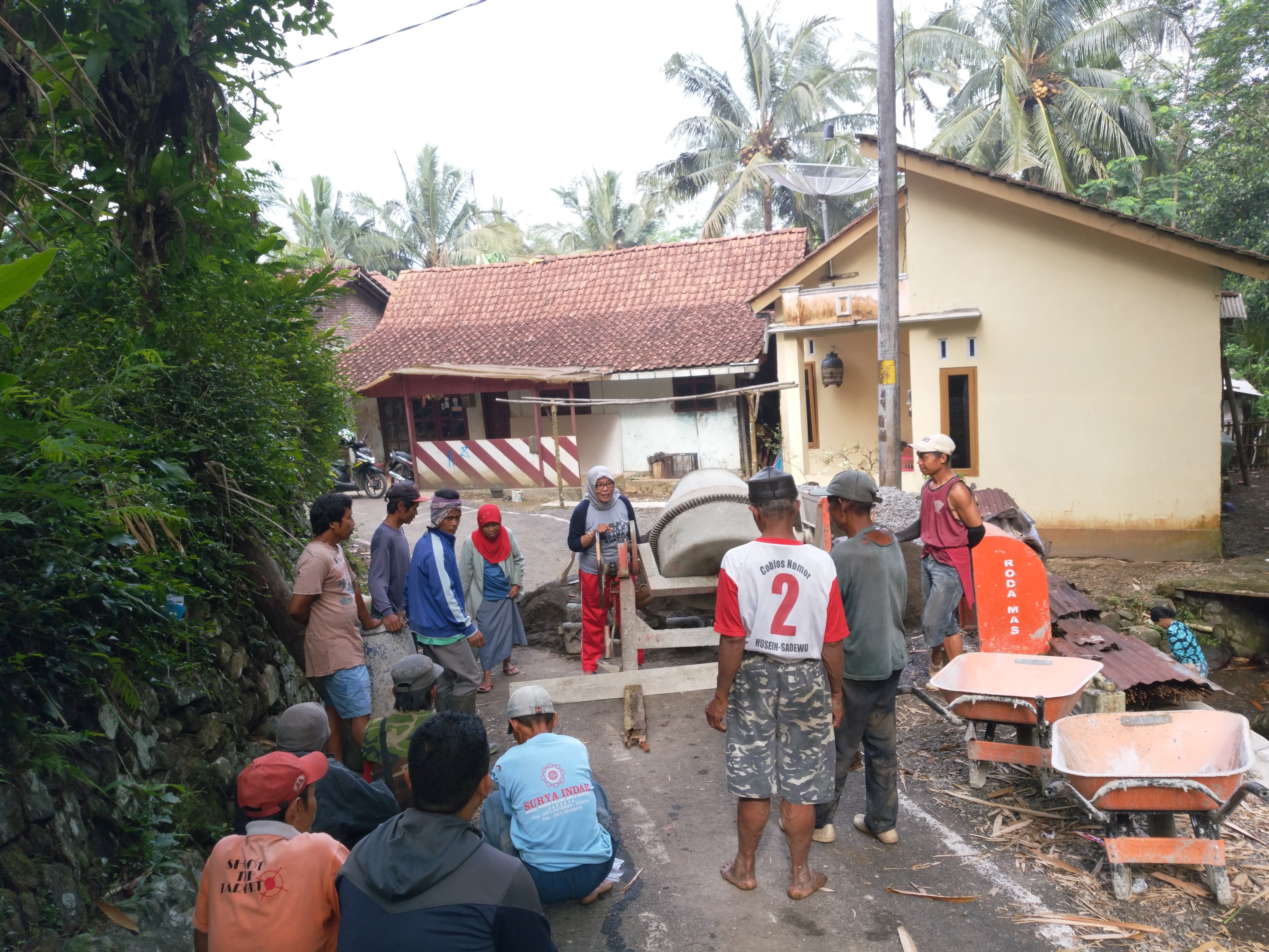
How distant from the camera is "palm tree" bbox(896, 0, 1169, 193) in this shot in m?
21.6

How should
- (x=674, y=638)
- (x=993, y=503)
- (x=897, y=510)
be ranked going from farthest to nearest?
1. (x=993, y=503)
2. (x=897, y=510)
3. (x=674, y=638)

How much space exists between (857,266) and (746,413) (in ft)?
14.2

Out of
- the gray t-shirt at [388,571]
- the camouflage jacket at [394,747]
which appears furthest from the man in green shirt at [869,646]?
the gray t-shirt at [388,571]

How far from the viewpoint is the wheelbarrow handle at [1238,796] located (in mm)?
3463

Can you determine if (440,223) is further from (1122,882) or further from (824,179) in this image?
(1122,882)

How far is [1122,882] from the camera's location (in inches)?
141

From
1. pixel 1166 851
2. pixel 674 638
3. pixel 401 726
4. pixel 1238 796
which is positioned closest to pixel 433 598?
pixel 401 726

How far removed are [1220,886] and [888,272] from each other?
7271mm

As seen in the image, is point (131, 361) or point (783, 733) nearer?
point (783, 733)

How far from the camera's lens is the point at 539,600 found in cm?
872

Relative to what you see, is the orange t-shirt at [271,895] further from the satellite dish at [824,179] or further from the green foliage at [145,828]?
the satellite dish at [824,179]

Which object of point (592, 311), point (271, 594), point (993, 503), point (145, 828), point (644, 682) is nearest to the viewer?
point (145, 828)

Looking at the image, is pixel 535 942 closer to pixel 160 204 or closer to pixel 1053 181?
pixel 160 204

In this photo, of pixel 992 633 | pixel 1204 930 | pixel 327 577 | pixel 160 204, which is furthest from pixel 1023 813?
pixel 160 204
